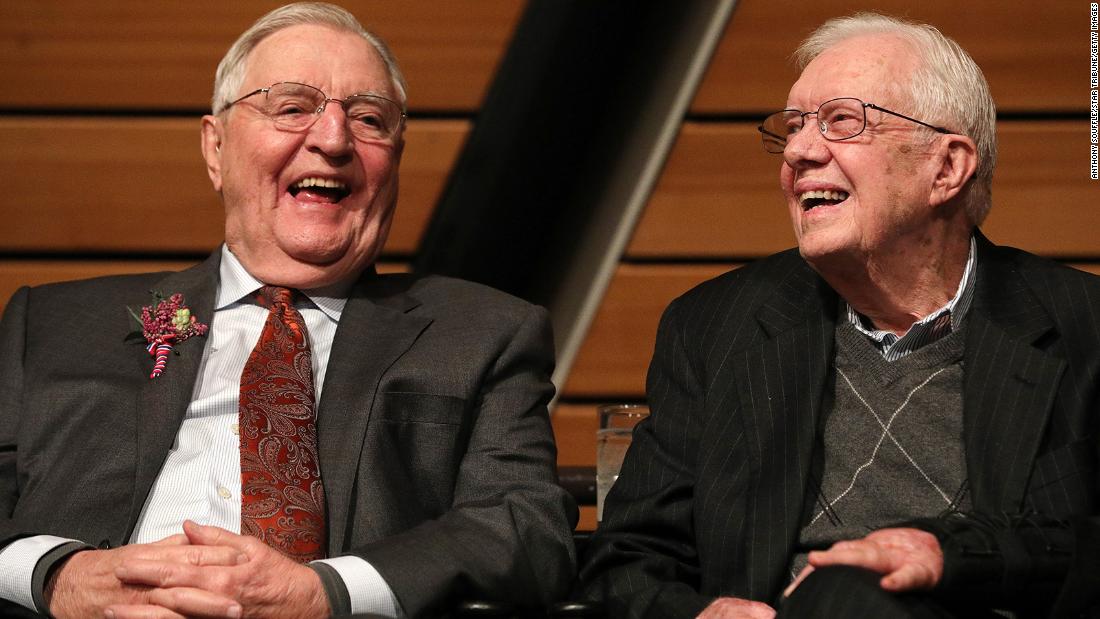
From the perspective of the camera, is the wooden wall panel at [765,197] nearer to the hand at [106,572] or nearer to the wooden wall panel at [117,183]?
the wooden wall panel at [117,183]

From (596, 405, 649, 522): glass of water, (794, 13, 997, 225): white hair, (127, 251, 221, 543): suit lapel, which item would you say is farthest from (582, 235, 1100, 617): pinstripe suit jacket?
(127, 251, 221, 543): suit lapel

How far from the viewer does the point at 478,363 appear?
2.16 metres

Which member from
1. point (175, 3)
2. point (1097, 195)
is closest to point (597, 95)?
point (175, 3)

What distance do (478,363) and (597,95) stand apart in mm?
1623

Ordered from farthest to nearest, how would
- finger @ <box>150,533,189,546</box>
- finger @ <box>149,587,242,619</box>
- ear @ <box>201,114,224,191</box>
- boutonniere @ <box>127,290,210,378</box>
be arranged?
ear @ <box>201,114,224,191</box>, boutonniere @ <box>127,290,210,378</box>, finger @ <box>150,533,189,546</box>, finger @ <box>149,587,242,619</box>

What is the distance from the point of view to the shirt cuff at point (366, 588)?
1.86m

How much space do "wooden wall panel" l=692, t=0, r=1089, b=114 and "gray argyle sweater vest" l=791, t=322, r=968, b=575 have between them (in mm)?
1592

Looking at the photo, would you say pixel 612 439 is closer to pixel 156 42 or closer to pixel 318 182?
pixel 318 182

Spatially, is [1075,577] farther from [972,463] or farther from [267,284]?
[267,284]

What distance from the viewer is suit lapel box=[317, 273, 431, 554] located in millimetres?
2064

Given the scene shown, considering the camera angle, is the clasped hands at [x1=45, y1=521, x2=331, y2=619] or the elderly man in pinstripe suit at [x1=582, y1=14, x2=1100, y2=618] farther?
the elderly man in pinstripe suit at [x1=582, y1=14, x2=1100, y2=618]

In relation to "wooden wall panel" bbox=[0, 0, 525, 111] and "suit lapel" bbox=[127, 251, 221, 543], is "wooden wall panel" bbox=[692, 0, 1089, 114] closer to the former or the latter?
"wooden wall panel" bbox=[0, 0, 525, 111]

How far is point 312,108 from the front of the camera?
232 cm

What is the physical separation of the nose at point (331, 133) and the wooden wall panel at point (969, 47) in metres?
1.54
